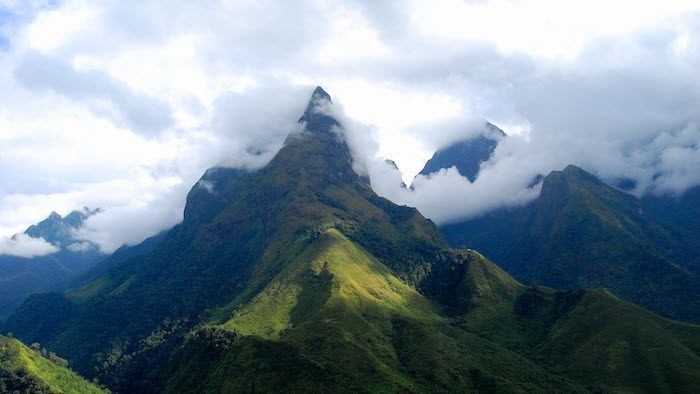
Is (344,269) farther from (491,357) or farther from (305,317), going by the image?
(491,357)

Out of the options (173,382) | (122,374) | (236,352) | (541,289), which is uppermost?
(541,289)

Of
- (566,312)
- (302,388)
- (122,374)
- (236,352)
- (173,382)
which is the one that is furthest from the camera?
(122,374)

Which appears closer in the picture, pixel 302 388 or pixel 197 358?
pixel 302 388

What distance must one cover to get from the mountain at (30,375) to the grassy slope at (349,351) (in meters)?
34.2

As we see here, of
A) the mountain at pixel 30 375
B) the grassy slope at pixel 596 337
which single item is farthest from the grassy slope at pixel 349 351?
the mountain at pixel 30 375

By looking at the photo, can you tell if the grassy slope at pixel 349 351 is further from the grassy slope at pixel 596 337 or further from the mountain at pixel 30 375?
the mountain at pixel 30 375

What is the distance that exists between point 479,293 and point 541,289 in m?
28.8

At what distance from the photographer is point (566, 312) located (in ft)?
542

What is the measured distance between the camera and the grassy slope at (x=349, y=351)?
11338cm

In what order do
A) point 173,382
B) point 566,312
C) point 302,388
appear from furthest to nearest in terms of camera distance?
1. point 566,312
2. point 173,382
3. point 302,388

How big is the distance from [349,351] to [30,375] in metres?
102

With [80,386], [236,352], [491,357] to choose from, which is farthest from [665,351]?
[80,386]

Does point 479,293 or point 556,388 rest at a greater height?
point 479,293

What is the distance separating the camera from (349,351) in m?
122
